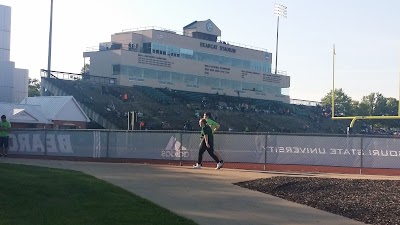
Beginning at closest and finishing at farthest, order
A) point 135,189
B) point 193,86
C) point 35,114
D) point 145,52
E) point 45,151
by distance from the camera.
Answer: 1. point 135,189
2. point 45,151
3. point 35,114
4. point 145,52
5. point 193,86

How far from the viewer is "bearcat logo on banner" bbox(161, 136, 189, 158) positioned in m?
21.3

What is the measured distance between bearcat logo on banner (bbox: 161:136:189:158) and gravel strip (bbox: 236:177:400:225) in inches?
242

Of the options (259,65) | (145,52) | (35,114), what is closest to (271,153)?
(35,114)

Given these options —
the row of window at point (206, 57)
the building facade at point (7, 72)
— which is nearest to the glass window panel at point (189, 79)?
the row of window at point (206, 57)

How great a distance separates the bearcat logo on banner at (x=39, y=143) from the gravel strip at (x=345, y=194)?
10767mm

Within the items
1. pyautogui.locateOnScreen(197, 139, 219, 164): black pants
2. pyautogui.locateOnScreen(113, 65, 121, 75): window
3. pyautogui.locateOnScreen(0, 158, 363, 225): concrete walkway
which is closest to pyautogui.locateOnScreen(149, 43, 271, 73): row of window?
pyautogui.locateOnScreen(113, 65, 121, 75): window

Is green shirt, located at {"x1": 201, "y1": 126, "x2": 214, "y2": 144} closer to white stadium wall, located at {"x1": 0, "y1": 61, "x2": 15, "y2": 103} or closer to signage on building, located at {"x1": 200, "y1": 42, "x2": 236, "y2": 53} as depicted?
white stadium wall, located at {"x1": 0, "y1": 61, "x2": 15, "y2": 103}

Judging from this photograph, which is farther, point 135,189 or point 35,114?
point 35,114

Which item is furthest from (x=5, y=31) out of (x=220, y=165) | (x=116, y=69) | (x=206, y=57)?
(x=220, y=165)

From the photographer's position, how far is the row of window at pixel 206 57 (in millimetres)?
70250

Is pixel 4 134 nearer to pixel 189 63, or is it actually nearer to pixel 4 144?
pixel 4 144

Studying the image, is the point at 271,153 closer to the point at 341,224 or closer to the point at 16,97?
the point at 341,224

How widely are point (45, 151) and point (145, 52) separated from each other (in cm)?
4568

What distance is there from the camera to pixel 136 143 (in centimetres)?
2239
